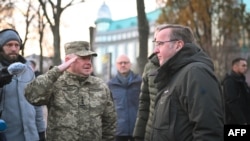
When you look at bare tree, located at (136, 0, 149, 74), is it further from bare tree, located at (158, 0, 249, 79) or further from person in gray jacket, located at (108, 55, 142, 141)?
bare tree, located at (158, 0, 249, 79)

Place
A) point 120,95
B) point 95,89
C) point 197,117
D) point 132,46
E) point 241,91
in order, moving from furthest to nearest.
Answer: point 132,46 → point 241,91 → point 120,95 → point 95,89 → point 197,117

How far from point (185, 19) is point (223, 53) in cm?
373

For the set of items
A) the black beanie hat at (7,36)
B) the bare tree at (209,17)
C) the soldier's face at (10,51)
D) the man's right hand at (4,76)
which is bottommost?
the man's right hand at (4,76)

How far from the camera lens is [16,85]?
14.9 feet

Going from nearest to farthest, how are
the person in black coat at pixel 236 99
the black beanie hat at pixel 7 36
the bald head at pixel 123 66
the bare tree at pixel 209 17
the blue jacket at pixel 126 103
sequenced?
the black beanie hat at pixel 7 36
the blue jacket at pixel 126 103
the bald head at pixel 123 66
the person in black coat at pixel 236 99
the bare tree at pixel 209 17

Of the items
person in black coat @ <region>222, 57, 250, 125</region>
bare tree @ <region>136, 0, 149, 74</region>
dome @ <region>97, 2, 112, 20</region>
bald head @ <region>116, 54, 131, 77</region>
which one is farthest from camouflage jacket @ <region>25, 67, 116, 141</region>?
dome @ <region>97, 2, 112, 20</region>

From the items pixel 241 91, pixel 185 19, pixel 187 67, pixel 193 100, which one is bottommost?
pixel 241 91

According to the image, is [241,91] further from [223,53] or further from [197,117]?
[223,53]

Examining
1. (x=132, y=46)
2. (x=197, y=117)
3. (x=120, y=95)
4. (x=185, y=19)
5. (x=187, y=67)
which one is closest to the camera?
(x=197, y=117)

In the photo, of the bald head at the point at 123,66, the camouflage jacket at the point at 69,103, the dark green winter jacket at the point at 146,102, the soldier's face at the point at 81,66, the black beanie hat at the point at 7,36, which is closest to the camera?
the camouflage jacket at the point at 69,103

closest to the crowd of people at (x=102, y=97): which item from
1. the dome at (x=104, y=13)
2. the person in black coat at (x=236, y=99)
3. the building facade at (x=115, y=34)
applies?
the person in black coat at (x=236, y=99)

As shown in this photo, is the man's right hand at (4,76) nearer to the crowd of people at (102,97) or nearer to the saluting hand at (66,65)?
the crowd of people at (102,97)

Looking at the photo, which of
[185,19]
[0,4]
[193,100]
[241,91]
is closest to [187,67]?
[193,100]

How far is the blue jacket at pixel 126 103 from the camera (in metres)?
6.90
